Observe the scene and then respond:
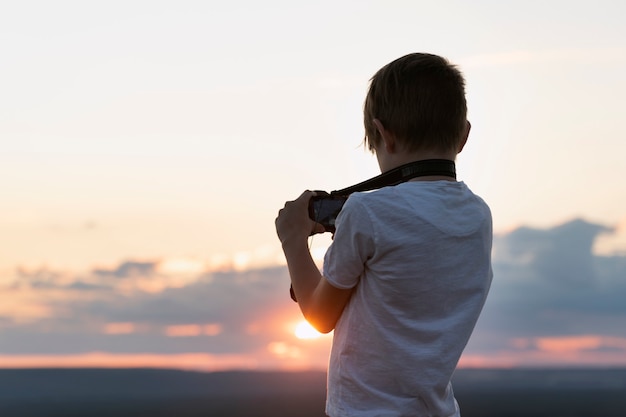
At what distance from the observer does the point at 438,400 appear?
342 centimetres

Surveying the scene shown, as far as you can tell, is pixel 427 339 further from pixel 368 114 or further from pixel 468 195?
pixel 368 114

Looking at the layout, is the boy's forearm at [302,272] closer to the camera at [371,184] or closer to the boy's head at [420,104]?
the camera at [371,184]

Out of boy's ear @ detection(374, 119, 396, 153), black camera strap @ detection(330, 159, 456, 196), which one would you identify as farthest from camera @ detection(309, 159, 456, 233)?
boy's ear @ detection(374, 119, 396, 153)

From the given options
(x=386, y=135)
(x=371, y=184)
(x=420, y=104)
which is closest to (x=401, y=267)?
(x=371, y=184)

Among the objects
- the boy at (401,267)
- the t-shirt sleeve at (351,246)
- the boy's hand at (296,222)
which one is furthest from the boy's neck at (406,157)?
the boy's hand at (296,222)

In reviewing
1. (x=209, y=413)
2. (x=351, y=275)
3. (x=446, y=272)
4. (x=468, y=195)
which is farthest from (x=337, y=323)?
(x=209, y=413)

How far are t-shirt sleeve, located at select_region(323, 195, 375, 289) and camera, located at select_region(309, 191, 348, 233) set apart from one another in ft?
0.60

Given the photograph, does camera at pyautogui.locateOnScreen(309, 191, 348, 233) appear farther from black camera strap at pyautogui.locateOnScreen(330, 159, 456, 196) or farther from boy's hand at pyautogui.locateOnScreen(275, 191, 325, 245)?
black camera strap at pyautogui.locateOnScreen(330, 159, 456, 196)

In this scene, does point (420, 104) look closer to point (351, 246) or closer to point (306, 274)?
point (351, 246)

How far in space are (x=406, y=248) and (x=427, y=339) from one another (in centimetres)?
36

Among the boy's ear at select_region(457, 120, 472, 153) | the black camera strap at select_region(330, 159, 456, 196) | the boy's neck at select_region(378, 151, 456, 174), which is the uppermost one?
the boy's ear at select_region(457, 120, 472, 153)

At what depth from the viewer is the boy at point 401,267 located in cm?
335

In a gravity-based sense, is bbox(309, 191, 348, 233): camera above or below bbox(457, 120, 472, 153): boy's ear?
below

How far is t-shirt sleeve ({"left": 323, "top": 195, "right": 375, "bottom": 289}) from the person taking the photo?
3350 millimetres
